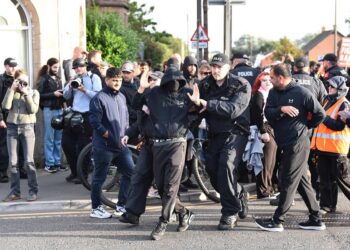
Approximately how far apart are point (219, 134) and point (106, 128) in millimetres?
1501

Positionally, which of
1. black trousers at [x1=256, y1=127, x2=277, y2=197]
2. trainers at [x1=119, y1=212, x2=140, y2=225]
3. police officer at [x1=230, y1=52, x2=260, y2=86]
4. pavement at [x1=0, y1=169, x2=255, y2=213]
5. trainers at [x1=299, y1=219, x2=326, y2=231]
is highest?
police officer at [x1=230, y1=52, x2=260, y2=86]

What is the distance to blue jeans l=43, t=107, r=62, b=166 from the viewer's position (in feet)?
37.2

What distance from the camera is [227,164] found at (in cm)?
725

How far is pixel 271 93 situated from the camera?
7.39m

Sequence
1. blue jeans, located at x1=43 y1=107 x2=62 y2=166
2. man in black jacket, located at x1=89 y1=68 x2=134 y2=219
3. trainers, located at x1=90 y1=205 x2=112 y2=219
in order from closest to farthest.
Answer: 1. man in black jacket, located at x1=89 y1=68 x2=134 y2=219
2. trainers, located at x1=90 y1=205 x2=112 y2=219
3. blue jeans, located at x1=43 y1=107 x2=62 y2=166

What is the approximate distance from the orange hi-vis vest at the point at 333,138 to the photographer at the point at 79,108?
3.73m

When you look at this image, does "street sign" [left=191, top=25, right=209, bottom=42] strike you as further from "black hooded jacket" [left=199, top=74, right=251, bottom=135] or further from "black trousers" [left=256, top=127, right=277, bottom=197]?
"black hooded jacket" [left=199, top=74, right=251, bottom=135]

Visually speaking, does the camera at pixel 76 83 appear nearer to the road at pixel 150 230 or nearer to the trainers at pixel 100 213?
the road at pixel 150 230

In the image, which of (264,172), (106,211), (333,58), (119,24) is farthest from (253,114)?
(119,24)

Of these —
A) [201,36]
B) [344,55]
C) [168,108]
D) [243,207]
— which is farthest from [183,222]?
[201,36]

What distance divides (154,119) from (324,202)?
2.59 metres

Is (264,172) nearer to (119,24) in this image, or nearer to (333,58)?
(333,58)

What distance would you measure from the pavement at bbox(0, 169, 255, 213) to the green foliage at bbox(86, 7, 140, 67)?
1133 centimetres

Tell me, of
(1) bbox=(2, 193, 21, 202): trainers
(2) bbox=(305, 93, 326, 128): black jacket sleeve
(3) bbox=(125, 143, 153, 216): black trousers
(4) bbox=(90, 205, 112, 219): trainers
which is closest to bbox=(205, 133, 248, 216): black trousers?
(3) bbox=(125, 143, 153, 216): black trousers
